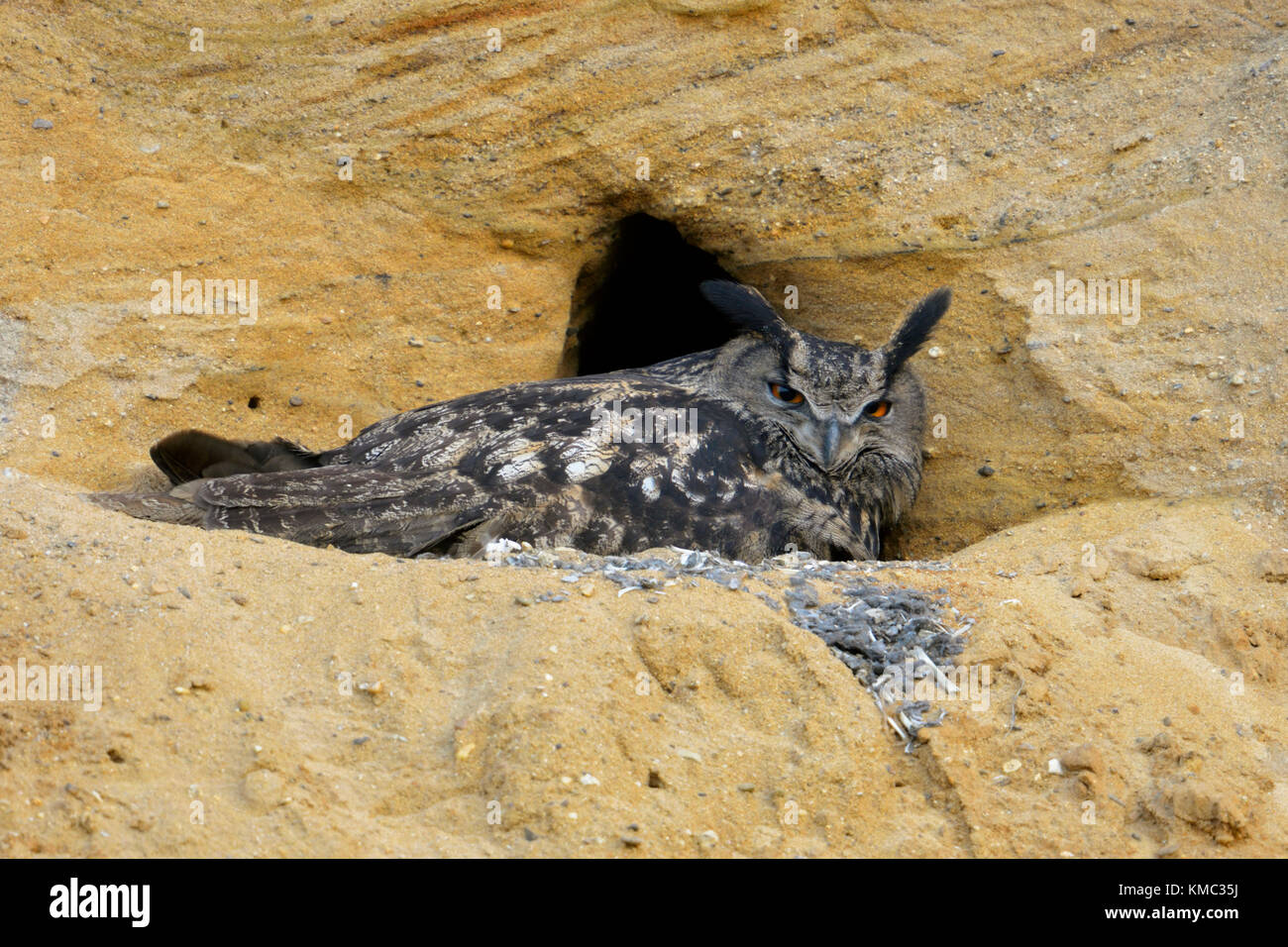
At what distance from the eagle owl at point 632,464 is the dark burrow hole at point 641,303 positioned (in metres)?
0.88

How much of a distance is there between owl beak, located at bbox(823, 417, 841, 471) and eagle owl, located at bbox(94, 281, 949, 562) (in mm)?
10

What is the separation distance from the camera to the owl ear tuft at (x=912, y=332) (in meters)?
5.66

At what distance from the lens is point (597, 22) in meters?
6.57

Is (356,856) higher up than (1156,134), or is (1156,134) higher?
(1156,134)

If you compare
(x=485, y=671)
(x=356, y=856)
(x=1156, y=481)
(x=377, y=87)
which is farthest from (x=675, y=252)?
(x=356, y=856)

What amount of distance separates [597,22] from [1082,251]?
285cm

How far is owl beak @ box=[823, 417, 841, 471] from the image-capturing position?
549 centimetres

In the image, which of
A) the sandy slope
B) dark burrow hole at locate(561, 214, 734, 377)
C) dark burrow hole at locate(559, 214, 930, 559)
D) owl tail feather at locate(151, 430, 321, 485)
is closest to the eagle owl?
owl tail feather at locate(151, 430, 321, 485)

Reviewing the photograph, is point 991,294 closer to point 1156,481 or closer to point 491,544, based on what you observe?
point 1156,481

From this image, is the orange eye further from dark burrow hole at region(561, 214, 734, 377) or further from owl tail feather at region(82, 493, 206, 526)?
owl tail feather at region(82, 493, 206, 526)

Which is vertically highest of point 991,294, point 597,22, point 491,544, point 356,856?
point 597,22

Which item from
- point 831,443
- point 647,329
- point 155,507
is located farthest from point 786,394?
point 155,507
